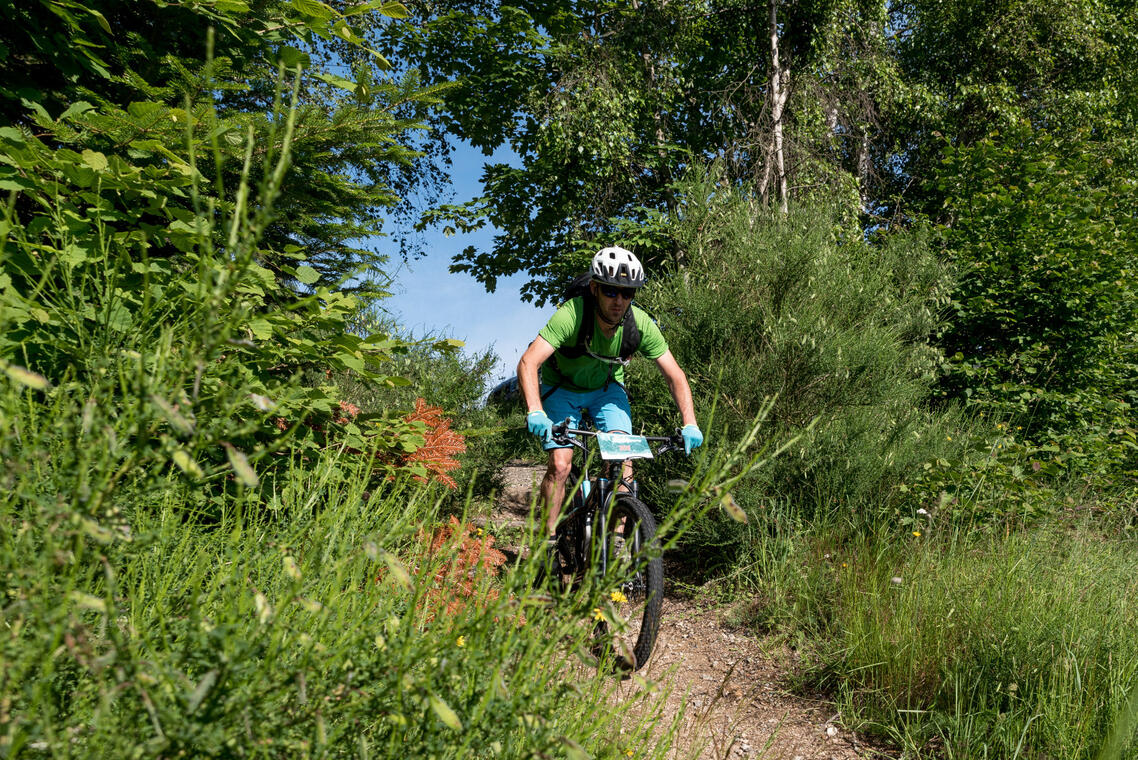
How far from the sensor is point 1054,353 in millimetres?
7609

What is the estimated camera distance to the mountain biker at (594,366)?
3.76 metres

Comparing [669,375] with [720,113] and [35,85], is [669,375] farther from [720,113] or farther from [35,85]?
[720,113]

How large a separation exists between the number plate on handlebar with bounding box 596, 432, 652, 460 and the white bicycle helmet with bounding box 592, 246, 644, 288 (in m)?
0.90

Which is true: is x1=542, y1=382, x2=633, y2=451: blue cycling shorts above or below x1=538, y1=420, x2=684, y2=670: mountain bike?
above

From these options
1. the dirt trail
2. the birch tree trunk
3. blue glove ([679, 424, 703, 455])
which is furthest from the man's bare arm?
the birch tree trunk

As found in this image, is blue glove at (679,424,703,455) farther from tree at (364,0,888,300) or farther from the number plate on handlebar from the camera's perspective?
tree at (364,0,888,300)

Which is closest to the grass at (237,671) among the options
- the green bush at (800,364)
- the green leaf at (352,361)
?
the green leaf at (352,361)

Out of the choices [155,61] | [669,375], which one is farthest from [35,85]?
[669,375]

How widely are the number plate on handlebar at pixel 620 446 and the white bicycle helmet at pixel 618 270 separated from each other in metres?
0.90

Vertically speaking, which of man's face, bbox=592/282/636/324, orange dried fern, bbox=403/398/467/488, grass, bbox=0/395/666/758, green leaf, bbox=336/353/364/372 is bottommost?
orange dried fern, bbox=403/398/467/488

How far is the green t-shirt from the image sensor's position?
12.9ft

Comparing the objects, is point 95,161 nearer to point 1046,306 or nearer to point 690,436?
point 690,436

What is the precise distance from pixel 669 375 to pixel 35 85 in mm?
3493

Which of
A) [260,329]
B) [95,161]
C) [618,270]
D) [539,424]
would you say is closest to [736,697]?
[539,424]
